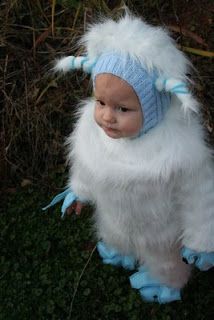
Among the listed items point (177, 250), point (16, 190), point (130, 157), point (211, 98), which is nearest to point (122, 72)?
point (130, 157)

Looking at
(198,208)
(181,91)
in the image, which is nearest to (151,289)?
(198,208)

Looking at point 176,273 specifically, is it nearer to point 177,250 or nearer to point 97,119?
point 177,250

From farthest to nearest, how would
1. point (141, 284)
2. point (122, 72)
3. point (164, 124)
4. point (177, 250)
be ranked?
point (141, 284)
point (177, 250)
point (164, 124)
point (122, 72)

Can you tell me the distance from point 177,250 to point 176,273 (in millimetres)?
155

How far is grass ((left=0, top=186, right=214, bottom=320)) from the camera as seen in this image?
2.48 metres

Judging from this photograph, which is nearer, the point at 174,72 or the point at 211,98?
the point at 174,72

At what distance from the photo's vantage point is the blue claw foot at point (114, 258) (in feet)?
8.34

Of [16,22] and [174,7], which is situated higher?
[174,7]

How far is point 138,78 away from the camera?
1.75 m

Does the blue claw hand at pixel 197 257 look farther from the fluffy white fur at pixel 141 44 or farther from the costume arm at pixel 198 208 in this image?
the fluffy white fur at pixel 141 44

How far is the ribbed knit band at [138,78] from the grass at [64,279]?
1.03 meters

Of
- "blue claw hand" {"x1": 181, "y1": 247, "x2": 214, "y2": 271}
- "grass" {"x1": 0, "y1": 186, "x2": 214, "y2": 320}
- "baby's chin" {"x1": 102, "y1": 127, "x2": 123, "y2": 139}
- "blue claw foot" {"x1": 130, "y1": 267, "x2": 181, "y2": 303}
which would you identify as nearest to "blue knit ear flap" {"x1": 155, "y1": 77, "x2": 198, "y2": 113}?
"baby's chin" {"x1": 102, "y1": 127, "x2": 123, "y2": 139}

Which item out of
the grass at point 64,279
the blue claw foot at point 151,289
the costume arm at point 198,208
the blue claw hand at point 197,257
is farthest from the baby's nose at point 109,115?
the grass at point 64,279

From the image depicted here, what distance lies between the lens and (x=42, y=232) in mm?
2824
